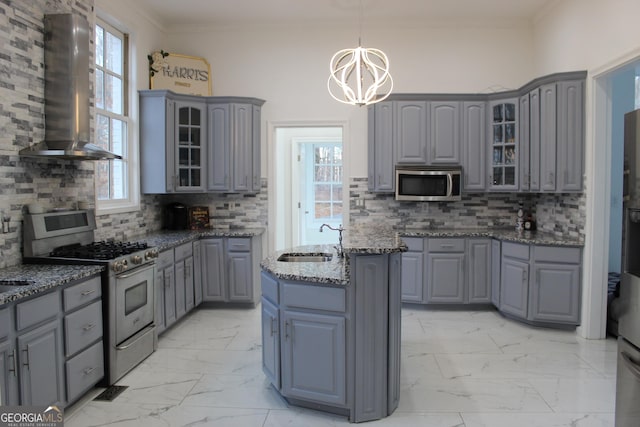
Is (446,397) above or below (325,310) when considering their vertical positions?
below

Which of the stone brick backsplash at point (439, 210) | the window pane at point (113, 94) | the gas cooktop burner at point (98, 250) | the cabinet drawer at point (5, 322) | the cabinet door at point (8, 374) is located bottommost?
the cabinet door at point (8, 374)

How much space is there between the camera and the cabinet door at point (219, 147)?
16.4ft

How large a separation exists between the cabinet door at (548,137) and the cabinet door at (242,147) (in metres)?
3.08

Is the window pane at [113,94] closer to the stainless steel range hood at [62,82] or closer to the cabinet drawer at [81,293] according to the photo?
the stainless steel range hood at [62,82]

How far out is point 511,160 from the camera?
15.5ft

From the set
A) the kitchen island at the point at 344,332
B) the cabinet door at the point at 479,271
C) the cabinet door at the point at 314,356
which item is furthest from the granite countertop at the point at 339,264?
the cabinet door at the point at 479,271

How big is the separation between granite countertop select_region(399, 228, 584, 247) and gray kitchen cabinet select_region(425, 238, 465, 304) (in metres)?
0.09

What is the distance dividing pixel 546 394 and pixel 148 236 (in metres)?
3.79

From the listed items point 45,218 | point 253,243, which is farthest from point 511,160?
point 45,218

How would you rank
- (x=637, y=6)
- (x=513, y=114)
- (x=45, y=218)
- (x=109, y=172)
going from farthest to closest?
1. (x=513, y=114)
2. (x=109, y=172)
3. (x=637, y=6)
4. (x=45, y=218)

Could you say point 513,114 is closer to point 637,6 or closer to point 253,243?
point 637,6

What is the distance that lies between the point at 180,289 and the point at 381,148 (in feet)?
8.74

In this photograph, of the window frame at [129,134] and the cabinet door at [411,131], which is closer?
the window frame at [129,134]

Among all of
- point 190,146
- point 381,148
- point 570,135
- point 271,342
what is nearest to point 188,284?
point 190,146
